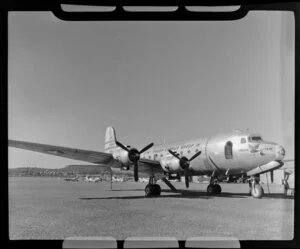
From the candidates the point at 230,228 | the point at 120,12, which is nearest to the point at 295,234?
the point at 230,228

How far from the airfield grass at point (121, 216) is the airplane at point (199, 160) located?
777 millimetres

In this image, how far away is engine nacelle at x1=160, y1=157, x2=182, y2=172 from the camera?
10328 mm

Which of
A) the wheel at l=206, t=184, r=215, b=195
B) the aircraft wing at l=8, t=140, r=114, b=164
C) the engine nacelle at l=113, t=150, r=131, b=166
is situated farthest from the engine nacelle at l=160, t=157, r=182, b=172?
the aircraft wing at l=8, t=140, r=114, b=164

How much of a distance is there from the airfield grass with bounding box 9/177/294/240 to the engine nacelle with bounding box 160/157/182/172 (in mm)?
5156

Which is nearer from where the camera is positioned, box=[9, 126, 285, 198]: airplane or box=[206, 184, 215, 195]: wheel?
box=[206, 184, 215, 195]: wheel

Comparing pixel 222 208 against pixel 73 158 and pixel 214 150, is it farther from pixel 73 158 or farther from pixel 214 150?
pixel 214 150

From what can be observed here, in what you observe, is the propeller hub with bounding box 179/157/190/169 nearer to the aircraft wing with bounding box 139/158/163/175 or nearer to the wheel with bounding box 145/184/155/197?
the aircraft wing with bounding box 139/158/163/175

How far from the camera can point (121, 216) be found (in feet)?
14.1

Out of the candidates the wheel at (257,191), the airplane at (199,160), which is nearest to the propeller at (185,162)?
the airplane at (199,160)

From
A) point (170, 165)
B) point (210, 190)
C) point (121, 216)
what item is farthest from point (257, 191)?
point (170, 165)

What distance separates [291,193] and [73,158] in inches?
107

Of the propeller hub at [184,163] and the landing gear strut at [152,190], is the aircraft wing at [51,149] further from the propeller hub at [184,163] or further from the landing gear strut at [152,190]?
the propeller hub at [184,163]

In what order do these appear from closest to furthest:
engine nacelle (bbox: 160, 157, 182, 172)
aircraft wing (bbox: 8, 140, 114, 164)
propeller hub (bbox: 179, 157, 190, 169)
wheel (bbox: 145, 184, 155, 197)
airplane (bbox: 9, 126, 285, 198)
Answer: aircraft wing (bbox: 8, 140, 114, 164)
wheel (bbox: 145, 184, 155, 197)
airplane (bbox: 9, 126, 285, 198)
propeller hub (bbox: 179, 157, 190, 169)
engine nacelle (bbox: 160, 157, 182, 172)

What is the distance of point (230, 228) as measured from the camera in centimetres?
399
